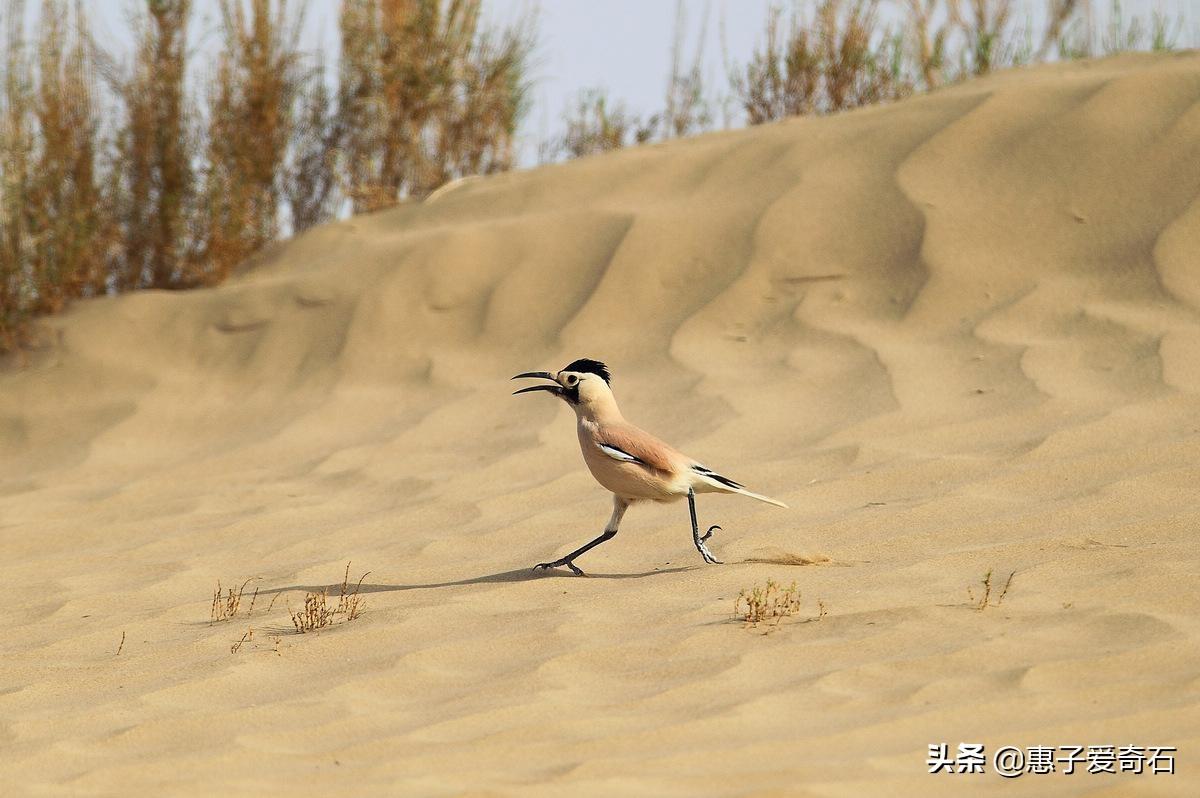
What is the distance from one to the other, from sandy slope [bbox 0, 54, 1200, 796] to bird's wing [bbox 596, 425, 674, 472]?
32 cm

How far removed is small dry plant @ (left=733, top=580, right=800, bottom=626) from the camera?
3414mm

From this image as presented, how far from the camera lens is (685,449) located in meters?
5.61

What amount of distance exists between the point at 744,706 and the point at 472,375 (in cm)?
440

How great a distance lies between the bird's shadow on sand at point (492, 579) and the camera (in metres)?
4.18

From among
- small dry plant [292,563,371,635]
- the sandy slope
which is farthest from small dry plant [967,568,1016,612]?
small dry plant [292,563,371,635]

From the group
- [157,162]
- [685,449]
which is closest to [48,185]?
[157,162]

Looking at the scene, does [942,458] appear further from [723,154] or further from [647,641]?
[723,154]

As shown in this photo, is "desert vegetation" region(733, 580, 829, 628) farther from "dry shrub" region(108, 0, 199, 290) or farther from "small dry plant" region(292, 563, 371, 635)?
"dry shrub" region(108, 0, 199, 290)

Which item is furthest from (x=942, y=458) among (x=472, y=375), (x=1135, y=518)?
(x=472, y=375)

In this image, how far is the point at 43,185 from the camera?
8.26 m

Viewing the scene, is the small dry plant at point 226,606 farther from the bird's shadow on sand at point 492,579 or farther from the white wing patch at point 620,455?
the white wing patch at point 620,455

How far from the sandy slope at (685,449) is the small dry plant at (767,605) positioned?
11 centimetres

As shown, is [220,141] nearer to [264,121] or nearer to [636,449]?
[264,121]

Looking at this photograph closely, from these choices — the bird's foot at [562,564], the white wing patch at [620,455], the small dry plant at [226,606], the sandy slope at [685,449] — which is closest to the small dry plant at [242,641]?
the sandy slope at [685,449]
